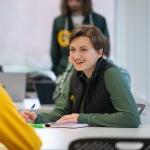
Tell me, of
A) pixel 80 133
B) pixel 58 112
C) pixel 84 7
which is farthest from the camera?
pixel 84 7

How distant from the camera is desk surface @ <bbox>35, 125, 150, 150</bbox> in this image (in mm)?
2326

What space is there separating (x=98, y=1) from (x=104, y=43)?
3.72 m

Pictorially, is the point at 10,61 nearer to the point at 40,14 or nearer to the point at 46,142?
the point at 40,14

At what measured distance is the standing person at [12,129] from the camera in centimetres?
162

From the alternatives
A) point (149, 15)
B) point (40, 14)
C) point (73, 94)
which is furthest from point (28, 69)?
point (73, 94)

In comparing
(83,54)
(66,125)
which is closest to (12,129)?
(66,125)

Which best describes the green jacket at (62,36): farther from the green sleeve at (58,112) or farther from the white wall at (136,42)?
the green sleeve at (58,112)

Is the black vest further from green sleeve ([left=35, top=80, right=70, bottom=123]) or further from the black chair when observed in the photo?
the black chair

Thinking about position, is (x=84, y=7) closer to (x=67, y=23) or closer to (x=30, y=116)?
(x=67, y=23)

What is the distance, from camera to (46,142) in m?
2.28

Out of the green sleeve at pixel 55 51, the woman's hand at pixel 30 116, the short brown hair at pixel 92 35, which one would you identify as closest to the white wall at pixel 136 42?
the green sleeve at pixel 55 51

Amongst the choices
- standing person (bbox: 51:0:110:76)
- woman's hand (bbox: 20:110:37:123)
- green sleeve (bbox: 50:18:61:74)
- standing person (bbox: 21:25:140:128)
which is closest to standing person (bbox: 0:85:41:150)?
standing person (bbox: 21:25:140:128)

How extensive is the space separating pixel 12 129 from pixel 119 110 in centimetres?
123

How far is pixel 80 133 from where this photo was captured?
2.51 m
